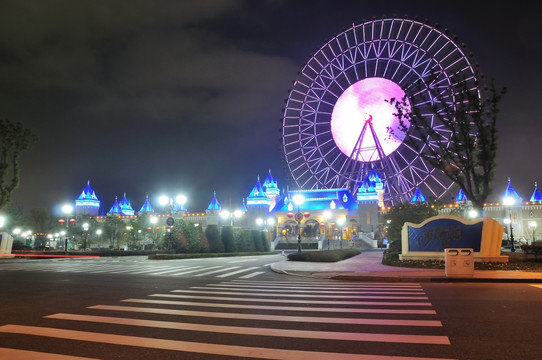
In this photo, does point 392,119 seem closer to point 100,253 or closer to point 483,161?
point 483,161

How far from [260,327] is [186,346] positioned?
1711 millimetres

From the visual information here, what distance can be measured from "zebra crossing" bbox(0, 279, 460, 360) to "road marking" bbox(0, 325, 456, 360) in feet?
0.05

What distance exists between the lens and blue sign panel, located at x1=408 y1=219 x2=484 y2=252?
23600mm

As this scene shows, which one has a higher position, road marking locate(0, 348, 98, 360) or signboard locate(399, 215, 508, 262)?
signboard locate(399, 215, 508, 262)

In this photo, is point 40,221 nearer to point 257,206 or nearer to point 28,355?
point 257,206

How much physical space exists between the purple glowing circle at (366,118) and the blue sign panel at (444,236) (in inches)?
1213

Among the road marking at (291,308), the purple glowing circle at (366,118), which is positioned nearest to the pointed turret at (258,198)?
the purple glowing circle at (366,118)

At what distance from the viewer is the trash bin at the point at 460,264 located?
55.8 feet

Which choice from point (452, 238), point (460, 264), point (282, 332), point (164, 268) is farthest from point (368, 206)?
point (282, 332)

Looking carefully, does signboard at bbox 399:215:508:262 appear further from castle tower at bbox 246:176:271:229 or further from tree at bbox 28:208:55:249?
tree at bbox 28:208:55:249

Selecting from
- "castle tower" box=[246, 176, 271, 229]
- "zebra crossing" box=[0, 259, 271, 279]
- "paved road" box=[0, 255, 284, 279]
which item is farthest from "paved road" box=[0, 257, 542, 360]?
"castle tower" box=[246, 176, 271, 229]

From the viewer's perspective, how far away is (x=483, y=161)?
27172 millimetres

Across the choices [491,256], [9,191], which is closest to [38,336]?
[491,256]

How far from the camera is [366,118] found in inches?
2301
